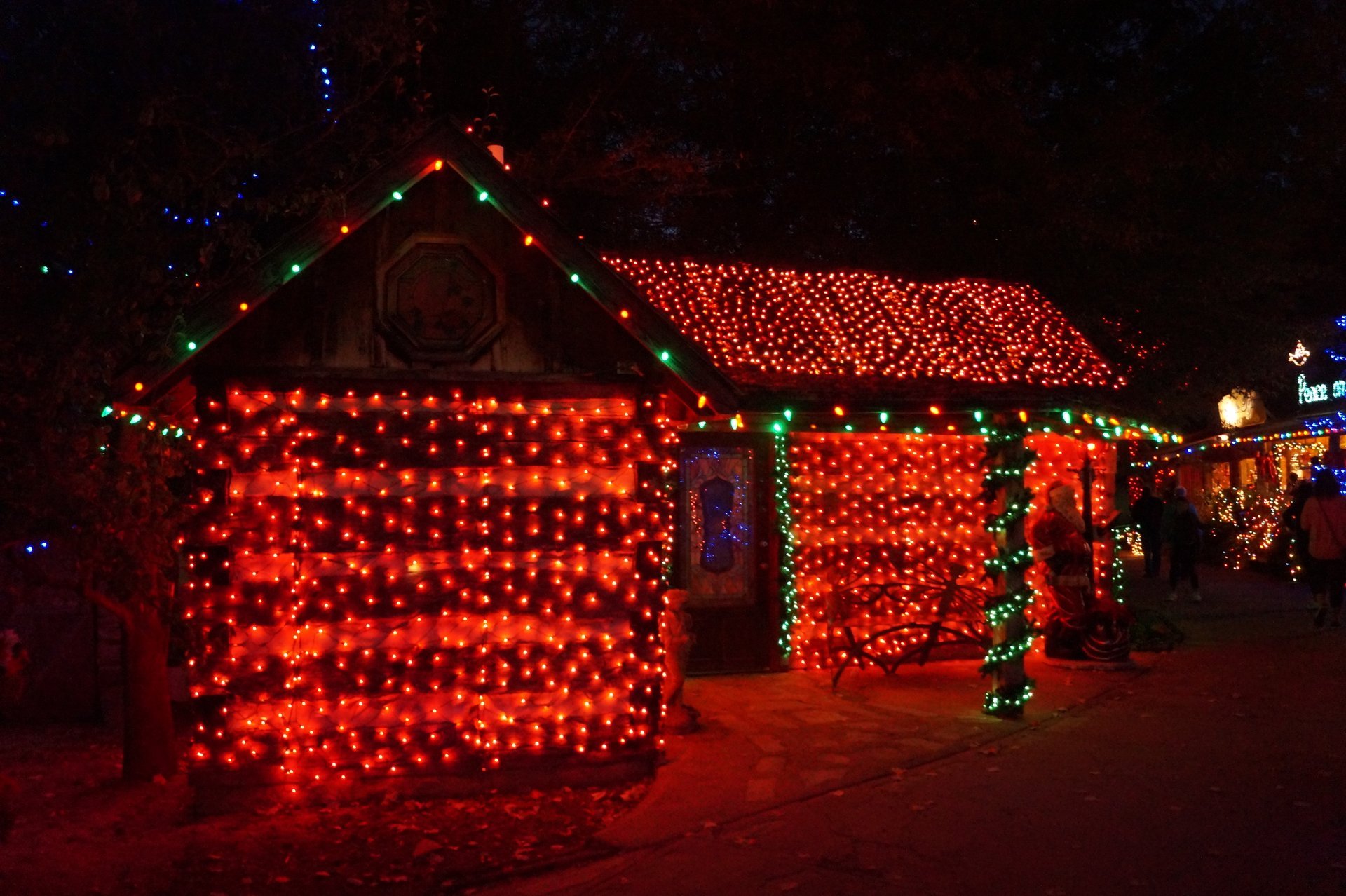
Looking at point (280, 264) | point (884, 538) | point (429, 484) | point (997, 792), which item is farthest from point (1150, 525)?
point (280, 264)

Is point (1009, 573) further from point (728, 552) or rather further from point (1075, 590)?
point (728, 552)

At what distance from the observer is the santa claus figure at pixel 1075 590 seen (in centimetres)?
1222

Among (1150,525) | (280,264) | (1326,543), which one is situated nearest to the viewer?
(280,264)

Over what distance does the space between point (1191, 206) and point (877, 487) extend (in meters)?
9.70

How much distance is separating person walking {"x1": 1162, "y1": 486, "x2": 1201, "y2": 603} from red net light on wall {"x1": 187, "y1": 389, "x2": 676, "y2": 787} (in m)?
11.8

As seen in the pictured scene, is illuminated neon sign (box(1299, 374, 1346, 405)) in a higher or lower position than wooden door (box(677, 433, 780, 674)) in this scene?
higher

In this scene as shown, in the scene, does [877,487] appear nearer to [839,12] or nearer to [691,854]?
[691,854]

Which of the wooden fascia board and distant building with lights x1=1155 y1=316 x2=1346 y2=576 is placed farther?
distant building with lights x1=1155 y1=316 x2=1346 y2=576

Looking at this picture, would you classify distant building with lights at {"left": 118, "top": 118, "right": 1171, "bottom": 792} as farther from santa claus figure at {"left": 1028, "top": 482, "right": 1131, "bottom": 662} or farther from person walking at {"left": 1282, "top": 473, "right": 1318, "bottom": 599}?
person walking at {"left": 1282, "top": 473, "right": 1318, "bottom": 599}

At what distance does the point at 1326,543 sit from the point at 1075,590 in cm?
429

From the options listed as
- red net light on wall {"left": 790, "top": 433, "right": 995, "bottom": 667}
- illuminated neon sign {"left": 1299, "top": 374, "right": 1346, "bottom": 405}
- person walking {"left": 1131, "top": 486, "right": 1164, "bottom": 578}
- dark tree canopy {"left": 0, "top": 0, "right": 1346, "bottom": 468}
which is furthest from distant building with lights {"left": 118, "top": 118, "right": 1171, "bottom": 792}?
illuminated neon sign {"left": 1299, "top": 374, "right": 1346, "bottom": 405}

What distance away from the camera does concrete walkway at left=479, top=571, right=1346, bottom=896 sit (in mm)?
6156

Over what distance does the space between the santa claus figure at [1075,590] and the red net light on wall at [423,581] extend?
218 inches

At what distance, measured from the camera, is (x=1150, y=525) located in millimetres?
22312
